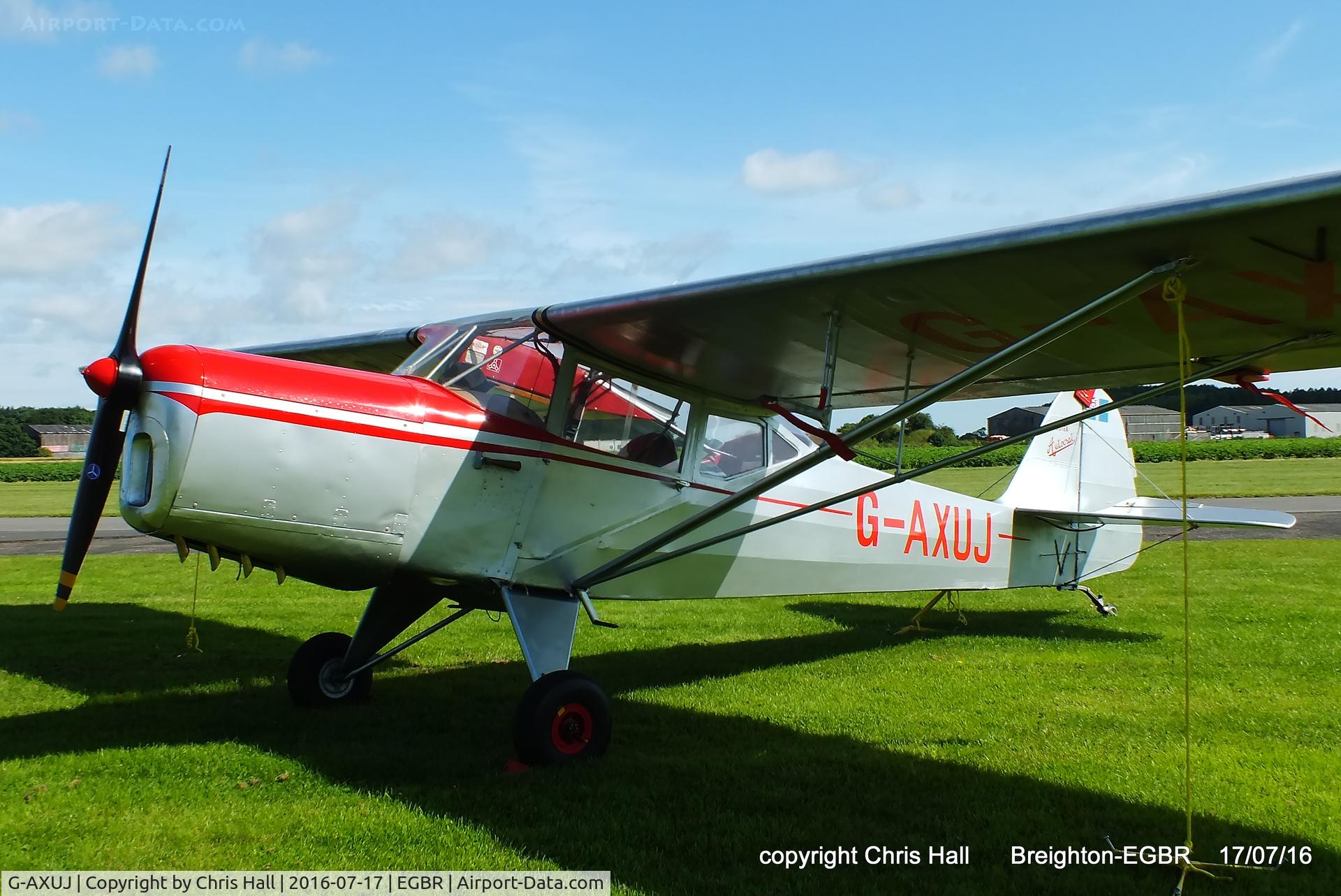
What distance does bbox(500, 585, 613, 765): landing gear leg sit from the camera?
5141mm

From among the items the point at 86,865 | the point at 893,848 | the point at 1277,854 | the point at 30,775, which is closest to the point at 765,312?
the point at 893,848

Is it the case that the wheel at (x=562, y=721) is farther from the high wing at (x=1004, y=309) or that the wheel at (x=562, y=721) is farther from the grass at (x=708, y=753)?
the high wing at (x=1004, y=309)

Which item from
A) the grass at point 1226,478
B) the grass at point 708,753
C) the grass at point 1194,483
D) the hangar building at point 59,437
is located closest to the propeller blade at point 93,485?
the grass at point 708,753

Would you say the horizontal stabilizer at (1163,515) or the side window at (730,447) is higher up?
the horizontal stabilizer at (1163,515)

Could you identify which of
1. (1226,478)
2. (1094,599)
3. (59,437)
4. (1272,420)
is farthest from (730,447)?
(1272,420)

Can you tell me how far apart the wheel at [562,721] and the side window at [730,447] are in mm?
1823

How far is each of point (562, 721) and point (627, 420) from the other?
76.1 inches

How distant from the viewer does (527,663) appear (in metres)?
5.82

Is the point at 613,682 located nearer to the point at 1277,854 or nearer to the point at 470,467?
the point at 470,467

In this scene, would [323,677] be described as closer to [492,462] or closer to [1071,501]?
[492,462]

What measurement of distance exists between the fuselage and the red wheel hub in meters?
0.83

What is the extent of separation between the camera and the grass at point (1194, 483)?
28891 millimetres

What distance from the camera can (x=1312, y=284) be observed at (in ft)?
13.1

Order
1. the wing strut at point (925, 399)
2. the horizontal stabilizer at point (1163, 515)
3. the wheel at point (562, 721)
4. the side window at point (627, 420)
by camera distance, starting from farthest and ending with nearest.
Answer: the horizontal stabilizer at point (1163, 515) < the side window at point (627, 420) < the wheel at point (562, 721) < the wing strut at point (925, 399)
